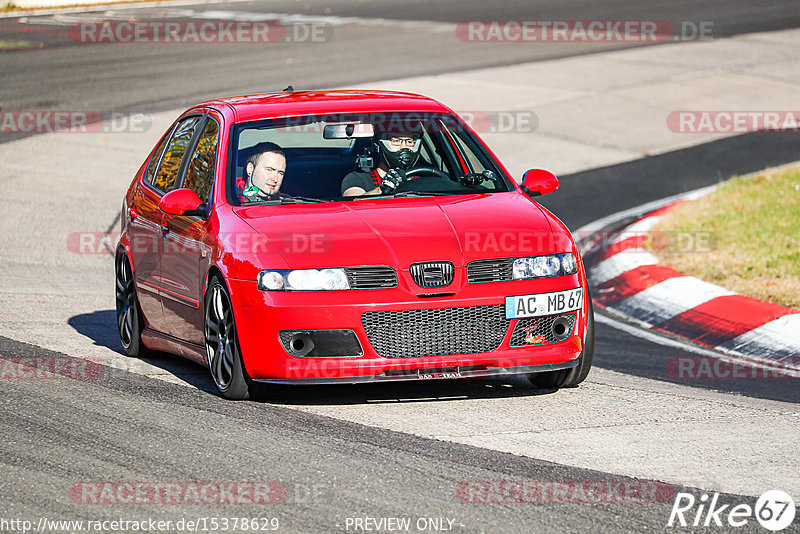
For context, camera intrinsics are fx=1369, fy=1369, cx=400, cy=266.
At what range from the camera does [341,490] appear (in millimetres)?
5270

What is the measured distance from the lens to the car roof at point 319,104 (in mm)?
7898

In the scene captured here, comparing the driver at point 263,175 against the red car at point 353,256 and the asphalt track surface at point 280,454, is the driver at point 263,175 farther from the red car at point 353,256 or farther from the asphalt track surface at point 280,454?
the asphalt track surface at point 280,454

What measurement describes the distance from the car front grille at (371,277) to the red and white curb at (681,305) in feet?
9.92

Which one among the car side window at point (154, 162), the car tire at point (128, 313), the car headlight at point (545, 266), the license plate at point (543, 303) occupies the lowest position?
the car tire at point (128, 313)

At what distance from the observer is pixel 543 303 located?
6.81 meters

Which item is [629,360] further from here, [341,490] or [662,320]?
[341,490]

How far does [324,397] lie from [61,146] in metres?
10.7

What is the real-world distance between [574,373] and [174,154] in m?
2.92

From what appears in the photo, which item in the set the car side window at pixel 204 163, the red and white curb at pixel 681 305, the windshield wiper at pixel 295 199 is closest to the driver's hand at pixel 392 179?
the windshield wiper at pixel 295 199

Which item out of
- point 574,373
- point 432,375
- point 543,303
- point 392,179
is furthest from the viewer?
point 392,179

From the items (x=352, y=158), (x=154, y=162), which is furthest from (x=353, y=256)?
(x=154, y=162)

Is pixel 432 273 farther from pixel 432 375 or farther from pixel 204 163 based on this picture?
pixel 204 163

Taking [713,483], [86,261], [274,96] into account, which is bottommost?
[86,261]

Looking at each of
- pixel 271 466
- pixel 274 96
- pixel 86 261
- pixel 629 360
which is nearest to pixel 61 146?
pixel 86 261
